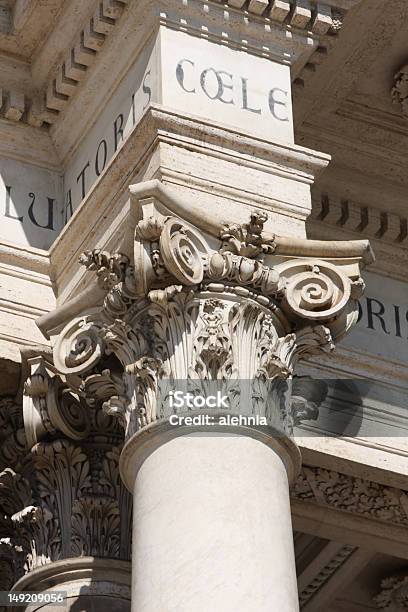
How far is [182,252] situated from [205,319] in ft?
1.59

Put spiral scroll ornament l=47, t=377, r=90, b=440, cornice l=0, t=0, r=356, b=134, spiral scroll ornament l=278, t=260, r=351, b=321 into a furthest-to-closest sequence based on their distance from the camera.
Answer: cornice l=0, t=0, r=356, b=134
spiral scroll ornament l=47, t=377, r=90, b=440
spiral scroll ornament l=278, t=260, r=351, b=321

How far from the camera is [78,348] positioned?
1302 cm

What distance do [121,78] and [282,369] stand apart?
10.8ft

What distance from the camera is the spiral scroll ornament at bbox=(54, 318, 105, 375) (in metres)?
12.9

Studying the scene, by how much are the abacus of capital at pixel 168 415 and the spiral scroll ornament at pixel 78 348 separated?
0.01 metres

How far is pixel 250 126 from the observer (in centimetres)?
1380

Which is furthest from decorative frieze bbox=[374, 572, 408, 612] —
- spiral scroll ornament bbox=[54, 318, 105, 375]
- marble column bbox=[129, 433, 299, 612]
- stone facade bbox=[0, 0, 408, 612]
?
marble column bbox=[129, 433, 299, 612]

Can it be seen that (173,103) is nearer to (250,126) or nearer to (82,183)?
(250,126)

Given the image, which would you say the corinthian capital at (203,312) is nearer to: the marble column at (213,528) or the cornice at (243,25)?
the marble column at (213,528)

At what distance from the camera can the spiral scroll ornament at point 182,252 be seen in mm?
12305

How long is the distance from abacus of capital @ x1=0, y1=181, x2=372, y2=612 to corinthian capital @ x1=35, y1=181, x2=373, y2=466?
0.01 meters

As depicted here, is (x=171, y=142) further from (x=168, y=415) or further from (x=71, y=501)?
(x=71, y=501)

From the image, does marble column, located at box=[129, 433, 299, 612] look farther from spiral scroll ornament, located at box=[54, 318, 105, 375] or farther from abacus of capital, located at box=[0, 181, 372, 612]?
spiral scroll ornament, located at box=[54, 318, 105, 375]

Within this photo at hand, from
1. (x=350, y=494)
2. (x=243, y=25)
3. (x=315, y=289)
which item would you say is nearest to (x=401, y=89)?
(x=243, y=25)
